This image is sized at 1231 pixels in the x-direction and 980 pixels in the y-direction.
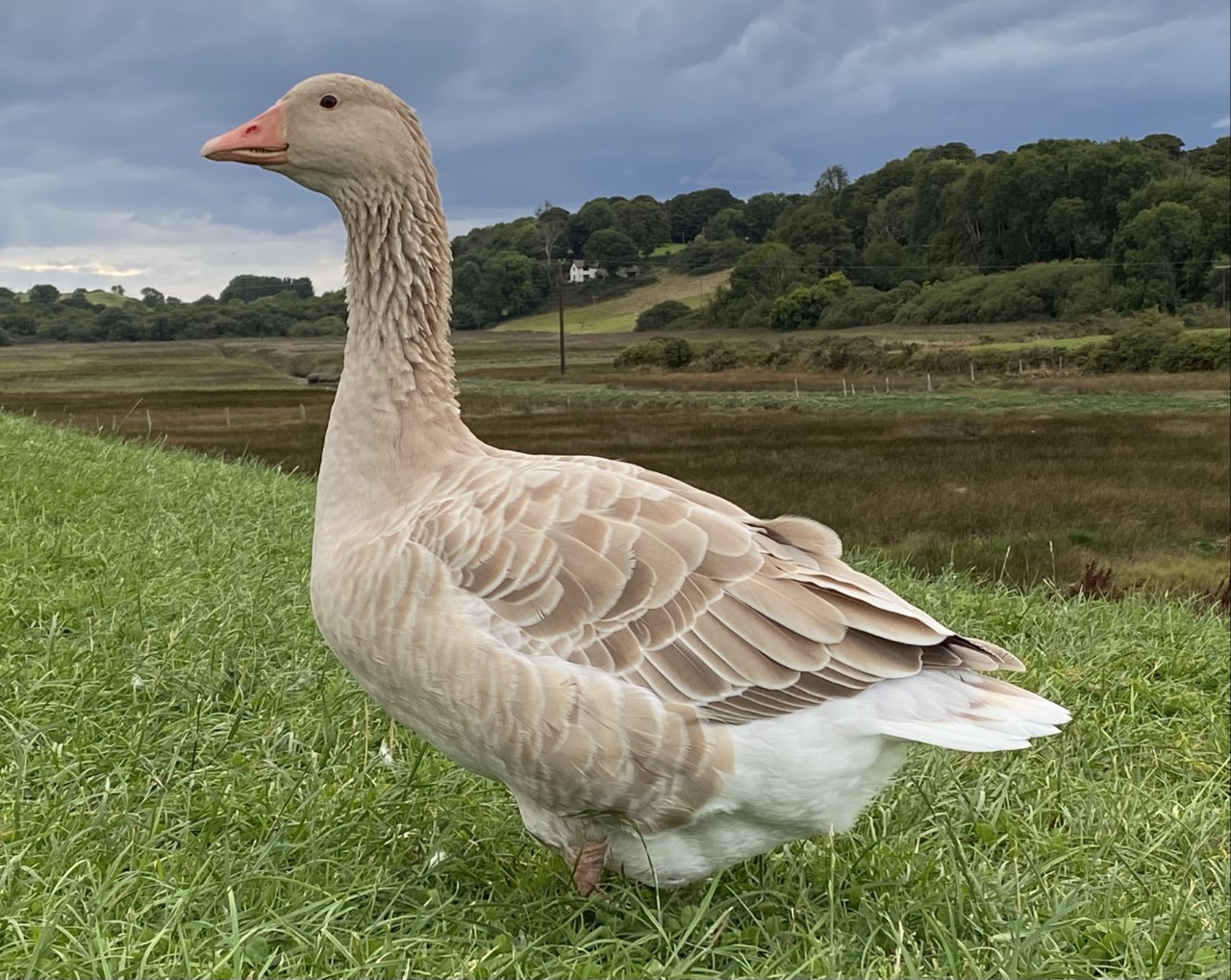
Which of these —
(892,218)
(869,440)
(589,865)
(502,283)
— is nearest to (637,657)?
(589,865)

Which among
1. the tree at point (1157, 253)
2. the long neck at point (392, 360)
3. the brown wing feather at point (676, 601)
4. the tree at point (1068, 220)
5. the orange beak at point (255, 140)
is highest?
the tree at point (1068, 220)

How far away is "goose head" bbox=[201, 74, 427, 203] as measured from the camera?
3383 millimetres

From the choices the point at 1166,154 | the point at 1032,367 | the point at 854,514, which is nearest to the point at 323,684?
the point at 854,514

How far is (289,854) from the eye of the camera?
3338mm

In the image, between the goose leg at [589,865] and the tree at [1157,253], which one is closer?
the goose leg at [589,865]

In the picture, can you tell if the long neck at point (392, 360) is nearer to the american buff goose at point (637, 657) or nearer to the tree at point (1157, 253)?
the american buff goose at point (637, 657)

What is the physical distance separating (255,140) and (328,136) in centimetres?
25

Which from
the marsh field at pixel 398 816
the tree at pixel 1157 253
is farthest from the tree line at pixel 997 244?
the marsh field at pixel 398 816

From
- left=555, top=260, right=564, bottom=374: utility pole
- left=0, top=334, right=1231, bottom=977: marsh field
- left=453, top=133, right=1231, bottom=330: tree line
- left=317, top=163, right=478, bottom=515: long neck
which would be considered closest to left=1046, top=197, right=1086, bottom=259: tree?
left=453, top=133, right=1231, bottom=330: tree line

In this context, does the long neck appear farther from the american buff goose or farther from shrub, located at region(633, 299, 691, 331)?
shrub, located at region(633, 299, 691, 331)

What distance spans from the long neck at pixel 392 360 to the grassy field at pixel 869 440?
7.66 meters

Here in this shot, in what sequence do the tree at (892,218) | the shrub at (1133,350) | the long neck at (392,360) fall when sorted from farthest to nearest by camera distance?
the tree at (892,218), the shrub at (1133,350), the long neck at (392,360)

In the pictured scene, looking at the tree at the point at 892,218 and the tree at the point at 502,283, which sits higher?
the tree at the point at 892,218

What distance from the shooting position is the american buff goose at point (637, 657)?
2.74m
